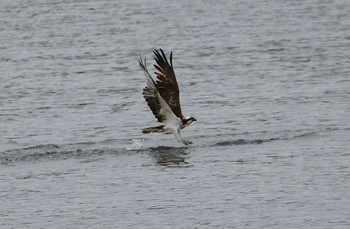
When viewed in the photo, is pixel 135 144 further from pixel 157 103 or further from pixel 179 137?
pixel 157 103

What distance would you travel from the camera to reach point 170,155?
14.9 m

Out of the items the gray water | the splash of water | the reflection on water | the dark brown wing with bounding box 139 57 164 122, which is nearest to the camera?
the gray water

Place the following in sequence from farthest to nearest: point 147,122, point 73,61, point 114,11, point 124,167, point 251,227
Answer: point 114,11
point 73,61
point 147,122
point 124,167
point 251,227

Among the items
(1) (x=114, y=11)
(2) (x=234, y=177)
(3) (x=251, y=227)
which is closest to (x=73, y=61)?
(1) (x=114, y=11)

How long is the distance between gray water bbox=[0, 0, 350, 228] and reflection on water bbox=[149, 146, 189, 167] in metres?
0.03

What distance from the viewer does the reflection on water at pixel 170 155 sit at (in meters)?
14.4

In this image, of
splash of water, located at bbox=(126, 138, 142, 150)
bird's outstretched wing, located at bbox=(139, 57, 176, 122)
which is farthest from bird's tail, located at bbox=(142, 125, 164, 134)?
splash of water, located at bbox=(126, 138, 142, 150)

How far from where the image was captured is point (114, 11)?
104 ft

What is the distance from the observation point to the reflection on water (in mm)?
14375

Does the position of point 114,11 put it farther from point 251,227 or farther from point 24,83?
point 251,227

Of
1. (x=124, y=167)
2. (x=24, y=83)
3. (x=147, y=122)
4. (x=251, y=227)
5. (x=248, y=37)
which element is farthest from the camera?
(x=248, y=37)

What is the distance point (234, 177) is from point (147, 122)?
402cm

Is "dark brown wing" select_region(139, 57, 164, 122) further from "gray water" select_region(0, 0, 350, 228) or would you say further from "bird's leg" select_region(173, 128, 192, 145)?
"gray water" select_region(0, 0, 350, 228)

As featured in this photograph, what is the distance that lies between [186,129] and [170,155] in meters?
1.80
